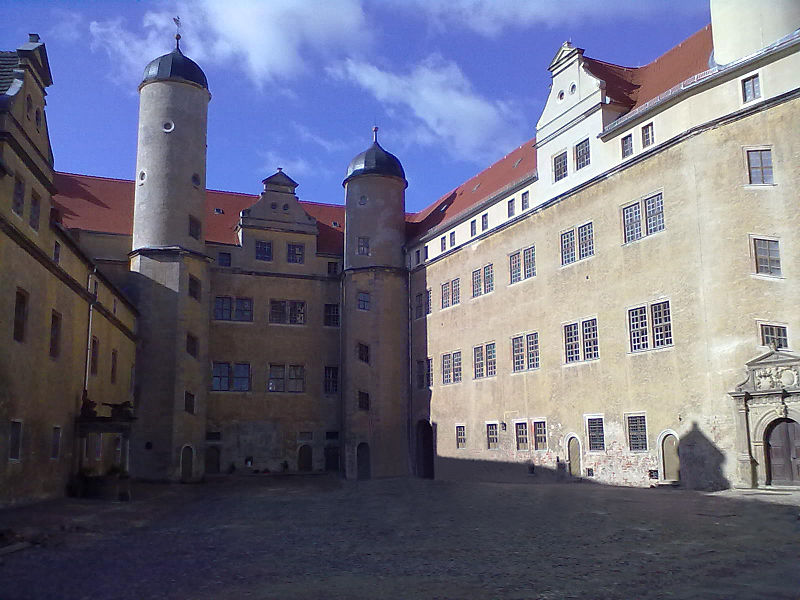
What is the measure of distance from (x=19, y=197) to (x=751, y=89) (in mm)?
21854

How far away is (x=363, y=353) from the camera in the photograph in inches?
1626

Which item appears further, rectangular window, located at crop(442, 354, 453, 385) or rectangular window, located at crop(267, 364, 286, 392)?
rectangular window, located at crop(267, 364, 286, 392)

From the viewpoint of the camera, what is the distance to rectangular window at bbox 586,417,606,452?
2838 cm

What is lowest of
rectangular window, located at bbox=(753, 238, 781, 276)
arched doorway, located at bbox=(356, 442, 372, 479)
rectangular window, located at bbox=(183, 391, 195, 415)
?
arched doorway, located at bbox=(356, 442, 372, 479)

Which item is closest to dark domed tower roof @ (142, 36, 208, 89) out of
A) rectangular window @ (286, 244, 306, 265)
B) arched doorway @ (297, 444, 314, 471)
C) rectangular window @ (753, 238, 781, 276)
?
rectangular window @ (286, 244, 306, 265)

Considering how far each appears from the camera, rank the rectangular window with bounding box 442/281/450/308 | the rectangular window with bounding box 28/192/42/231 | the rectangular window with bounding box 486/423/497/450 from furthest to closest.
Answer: the rectangular window with bounding box 442/281/450/308 < the rectangular window with bounding box 486/423/497/450 < the rectangular window with bounding box 28/192/42/231

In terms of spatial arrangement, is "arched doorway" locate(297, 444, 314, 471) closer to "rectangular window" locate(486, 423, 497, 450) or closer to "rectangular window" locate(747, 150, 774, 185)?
"rectangular window" locate(486, 423, 497, 450)

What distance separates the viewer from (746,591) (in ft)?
33.0

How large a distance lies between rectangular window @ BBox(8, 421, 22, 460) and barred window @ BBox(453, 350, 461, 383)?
21.5 meters

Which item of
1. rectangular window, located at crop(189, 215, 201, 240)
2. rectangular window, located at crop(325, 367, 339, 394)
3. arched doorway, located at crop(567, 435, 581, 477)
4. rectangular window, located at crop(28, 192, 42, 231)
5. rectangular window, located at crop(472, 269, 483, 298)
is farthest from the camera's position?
rectangular window, located at crop(325, 367, 339, 394)

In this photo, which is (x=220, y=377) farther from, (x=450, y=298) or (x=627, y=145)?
(x=627, y=145)

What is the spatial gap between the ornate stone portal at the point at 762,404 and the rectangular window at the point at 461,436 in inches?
614

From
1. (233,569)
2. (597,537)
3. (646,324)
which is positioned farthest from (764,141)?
(233,569)

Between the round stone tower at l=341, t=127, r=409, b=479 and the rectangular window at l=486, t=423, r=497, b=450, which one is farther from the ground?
the round stone tower at l=341, t=127, r=409, b=479
